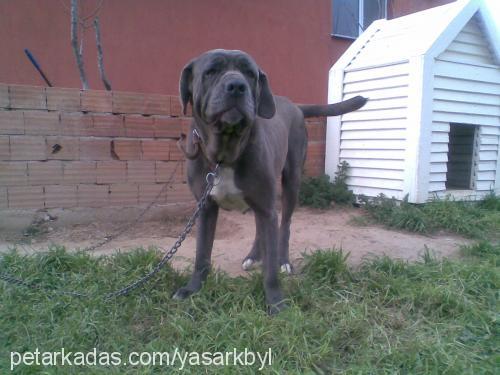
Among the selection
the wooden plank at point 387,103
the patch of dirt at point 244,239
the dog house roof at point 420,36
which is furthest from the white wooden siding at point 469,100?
the patch of dirt at point 244,239

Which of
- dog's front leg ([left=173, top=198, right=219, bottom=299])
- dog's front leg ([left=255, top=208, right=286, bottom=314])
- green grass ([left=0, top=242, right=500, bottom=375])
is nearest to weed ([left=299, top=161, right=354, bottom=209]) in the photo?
green grass ([left=0, top=242, right=500, bottom=375])

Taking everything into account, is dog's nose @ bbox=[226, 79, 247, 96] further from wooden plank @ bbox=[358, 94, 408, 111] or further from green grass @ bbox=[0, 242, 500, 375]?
wooden plank @ bbox=[358, 94, 408, 111]

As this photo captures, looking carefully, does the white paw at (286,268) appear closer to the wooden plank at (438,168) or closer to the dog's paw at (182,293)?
the dog's paw at (182,293)

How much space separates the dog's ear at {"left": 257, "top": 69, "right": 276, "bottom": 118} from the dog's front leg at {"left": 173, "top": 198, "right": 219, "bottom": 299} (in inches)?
27.5

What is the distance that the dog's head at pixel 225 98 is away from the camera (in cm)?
221

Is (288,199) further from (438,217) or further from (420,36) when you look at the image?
(420,36)

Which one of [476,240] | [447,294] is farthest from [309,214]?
[447,294]

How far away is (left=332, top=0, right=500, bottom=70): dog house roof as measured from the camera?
4.76 meters

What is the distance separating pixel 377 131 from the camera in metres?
5.27

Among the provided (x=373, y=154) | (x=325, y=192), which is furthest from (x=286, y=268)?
(x=373, y=154)

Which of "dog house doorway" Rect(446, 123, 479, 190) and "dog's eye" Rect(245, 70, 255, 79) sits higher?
"dog's eye" Rect(245, 70, 255, 79)

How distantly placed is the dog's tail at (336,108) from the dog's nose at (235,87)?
1882 mm

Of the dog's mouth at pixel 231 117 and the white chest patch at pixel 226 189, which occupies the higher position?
the dog's mouth at pixel 231 117

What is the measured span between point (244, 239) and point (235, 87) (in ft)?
7.12
